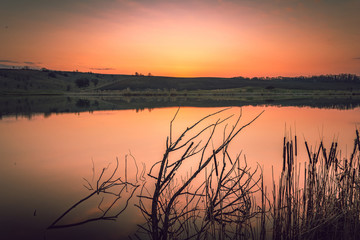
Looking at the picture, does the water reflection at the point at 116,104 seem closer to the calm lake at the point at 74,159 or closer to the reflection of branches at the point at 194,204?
the calm lake at the point at 74,159

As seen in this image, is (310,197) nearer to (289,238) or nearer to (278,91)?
(289,238)

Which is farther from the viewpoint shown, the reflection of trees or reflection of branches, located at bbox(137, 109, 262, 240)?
the reflection of trees

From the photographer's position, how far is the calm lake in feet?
17.4

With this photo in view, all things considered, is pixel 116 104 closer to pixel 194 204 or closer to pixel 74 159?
pixel 74 159

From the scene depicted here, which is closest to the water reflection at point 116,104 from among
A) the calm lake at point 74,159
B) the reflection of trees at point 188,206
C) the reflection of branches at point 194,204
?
the calm lake at point 74,159

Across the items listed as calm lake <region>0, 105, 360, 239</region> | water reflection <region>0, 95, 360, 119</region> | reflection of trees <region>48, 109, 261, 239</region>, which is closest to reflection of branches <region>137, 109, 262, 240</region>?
reflection of trees <region>48, 109, 261, 239</region>

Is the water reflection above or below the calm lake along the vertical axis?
above

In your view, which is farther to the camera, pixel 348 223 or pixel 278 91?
pixel 278 91

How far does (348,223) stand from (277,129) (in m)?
13.2

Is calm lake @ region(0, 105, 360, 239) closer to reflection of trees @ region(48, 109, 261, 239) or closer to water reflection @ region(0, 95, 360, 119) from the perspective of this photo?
reflection of trees @ region(48, 109, 261, 239)

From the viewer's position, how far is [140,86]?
11194cm

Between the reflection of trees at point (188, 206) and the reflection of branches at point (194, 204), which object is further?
the reflection of trees at point (188, 206)

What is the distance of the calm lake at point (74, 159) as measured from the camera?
5.29m

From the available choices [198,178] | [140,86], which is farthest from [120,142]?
[140,86]
